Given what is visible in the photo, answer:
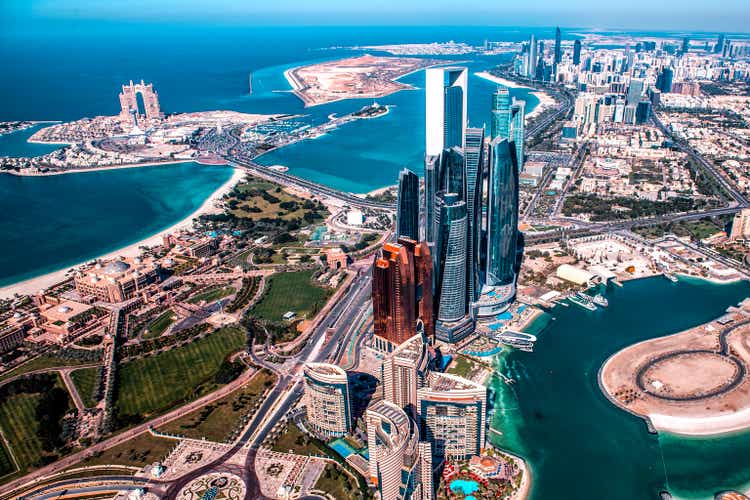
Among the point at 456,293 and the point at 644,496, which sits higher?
the point at 456,293

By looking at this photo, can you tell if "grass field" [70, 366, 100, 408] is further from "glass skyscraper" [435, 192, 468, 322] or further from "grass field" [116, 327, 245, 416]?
"glass skyscraper" [435, 192, 468, 322]

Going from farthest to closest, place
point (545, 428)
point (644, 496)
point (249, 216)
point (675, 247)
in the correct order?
point (249, 216) < point (675, 247) < point (545, 428) < point (644, 496)

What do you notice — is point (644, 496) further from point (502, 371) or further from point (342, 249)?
point (342, 249)

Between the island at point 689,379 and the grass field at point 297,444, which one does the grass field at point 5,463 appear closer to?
the grass field at point 297,444

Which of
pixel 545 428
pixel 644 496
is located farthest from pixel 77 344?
pixel 644 496

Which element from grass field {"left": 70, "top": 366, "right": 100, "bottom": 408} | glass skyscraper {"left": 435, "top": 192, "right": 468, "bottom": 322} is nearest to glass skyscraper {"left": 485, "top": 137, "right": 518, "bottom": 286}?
glass skyscraper {"left": 435, "top": 192, "right": 468, "bottom": 322}

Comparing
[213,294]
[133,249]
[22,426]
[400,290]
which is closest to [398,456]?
[400,290]

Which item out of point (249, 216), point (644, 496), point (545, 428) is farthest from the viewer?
point (249, 216)
